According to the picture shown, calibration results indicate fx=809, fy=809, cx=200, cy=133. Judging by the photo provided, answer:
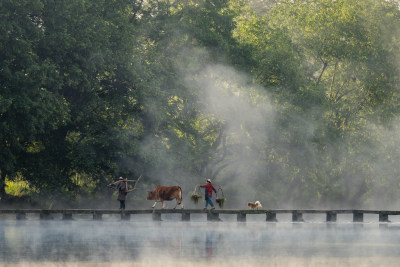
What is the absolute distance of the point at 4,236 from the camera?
82.8ft

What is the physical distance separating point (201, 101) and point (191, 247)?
31452mm

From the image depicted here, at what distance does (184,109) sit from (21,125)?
15.6 m

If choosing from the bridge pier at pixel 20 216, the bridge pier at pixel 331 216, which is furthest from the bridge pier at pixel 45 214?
the bridge pier at pixel 331 216

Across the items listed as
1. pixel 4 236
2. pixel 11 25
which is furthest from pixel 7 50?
pixel 4 236

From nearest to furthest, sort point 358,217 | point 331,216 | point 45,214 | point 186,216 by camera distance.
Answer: point 186,216, point 45,214, point 331,216, point 358,217

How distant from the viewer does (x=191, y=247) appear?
21531 millimetres

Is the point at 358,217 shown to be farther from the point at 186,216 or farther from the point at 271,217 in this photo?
the point at 186,216

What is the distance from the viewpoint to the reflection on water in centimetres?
1764

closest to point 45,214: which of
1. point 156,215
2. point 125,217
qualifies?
point 125,217

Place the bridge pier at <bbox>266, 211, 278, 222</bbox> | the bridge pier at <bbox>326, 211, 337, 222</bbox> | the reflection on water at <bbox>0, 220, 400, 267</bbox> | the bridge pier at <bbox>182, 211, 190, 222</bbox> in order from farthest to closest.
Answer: the bridge pier at <bbox>326, 211, 337, 222</bbox>, the bridge pier at <bbox>266, 211, 278, 222</bbox>, the bridge pier at <bbox>182, 211, 190, 222</bbox>, the reflection on water at <bbox>0, 220, 400, 267</bbox>

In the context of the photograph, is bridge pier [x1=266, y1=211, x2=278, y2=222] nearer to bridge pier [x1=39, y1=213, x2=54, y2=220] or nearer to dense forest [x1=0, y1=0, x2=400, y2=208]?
dense forest [x1=0, y1=0, x2=400, y2=208]

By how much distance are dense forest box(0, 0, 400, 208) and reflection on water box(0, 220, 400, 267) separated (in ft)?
39.5

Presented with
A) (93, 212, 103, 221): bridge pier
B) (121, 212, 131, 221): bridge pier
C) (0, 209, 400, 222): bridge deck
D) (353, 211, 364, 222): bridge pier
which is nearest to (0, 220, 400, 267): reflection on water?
(0, 209, 400, 222): bridge deck

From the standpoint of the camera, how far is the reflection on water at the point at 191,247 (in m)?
17.6
